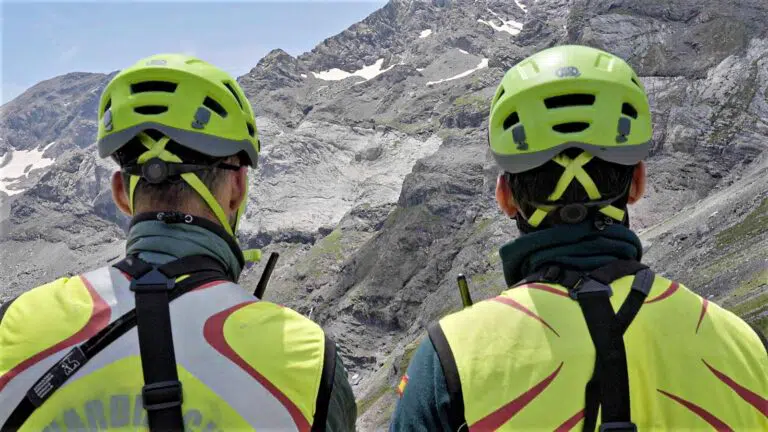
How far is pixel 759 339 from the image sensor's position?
15.5ft

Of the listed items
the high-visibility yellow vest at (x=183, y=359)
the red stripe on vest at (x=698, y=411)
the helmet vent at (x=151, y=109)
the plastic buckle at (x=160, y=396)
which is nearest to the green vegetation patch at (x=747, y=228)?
the red stripe on vest at (x=698, y=411)

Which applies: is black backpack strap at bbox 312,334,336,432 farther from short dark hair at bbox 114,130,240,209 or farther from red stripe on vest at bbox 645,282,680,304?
red stripe on vest at bbox 645,282,680,304

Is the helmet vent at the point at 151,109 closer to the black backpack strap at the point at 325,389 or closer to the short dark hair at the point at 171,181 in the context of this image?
the short dark hair at the point at 171,181

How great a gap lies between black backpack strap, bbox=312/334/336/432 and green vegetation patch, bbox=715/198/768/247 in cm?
8101

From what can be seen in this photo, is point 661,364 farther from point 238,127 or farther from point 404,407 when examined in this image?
point 238,127

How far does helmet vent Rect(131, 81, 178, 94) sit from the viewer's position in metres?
5.86

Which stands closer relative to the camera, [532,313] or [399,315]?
[532,313]

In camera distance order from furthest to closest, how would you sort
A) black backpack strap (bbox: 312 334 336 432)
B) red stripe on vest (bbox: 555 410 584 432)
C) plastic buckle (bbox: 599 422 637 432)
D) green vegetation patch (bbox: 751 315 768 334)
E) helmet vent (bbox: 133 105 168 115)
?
green vegetation patch (bbox: 751 315 768 334) < helmet vent (bbox: 133 105 168 115) < black backpack strap (bbox: 312 334 336 432) < red stripe on vest (bbox: 555 410 584 432) < plastic buckle (bbox: 599 422 637 432)

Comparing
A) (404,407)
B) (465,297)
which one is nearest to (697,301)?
(465,297)

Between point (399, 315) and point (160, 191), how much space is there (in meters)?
151

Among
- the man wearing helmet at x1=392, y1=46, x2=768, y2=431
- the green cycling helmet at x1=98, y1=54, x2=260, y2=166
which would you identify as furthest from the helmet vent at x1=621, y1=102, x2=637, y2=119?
the green cycling helmet at x1=98, y1=54, x2=260, y2=166

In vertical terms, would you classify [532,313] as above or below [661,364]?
above

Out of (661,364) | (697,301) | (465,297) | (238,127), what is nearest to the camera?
(661,364)

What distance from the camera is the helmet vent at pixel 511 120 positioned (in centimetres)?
573
